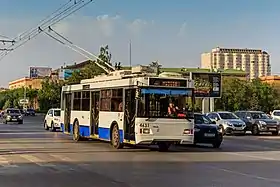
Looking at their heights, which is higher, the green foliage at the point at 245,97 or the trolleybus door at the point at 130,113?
the green foliage at the point at 245,97

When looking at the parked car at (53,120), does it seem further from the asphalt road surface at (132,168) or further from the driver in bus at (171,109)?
the driver in bus at (171,109)

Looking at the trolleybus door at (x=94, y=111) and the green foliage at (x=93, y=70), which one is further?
the green foliage at (x=93, y=70)

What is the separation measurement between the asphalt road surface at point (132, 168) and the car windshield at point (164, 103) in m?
1.49

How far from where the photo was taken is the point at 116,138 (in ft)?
72.8

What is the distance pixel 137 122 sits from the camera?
20219 millimetres

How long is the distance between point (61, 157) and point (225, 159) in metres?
5.53

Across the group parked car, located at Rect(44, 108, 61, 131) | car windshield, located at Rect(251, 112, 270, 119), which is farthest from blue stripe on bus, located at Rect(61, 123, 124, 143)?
car windshield, located at Rect(251, 112, 270, 119)

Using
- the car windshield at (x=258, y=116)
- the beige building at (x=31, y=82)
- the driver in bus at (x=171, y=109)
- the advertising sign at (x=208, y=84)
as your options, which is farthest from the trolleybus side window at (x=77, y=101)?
the beige building at (x=31, y=82)

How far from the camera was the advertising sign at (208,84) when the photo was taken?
2104 inches

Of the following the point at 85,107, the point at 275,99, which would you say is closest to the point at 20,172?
the point at 85,107

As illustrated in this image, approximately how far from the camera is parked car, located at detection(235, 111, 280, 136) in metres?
37.7

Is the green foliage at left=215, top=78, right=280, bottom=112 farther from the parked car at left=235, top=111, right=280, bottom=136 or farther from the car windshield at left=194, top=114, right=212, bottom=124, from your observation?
the car windshield at left=194, top=114, right=212, bottom=124

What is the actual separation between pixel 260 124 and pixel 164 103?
1889cm

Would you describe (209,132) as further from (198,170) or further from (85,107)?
(198,170)
